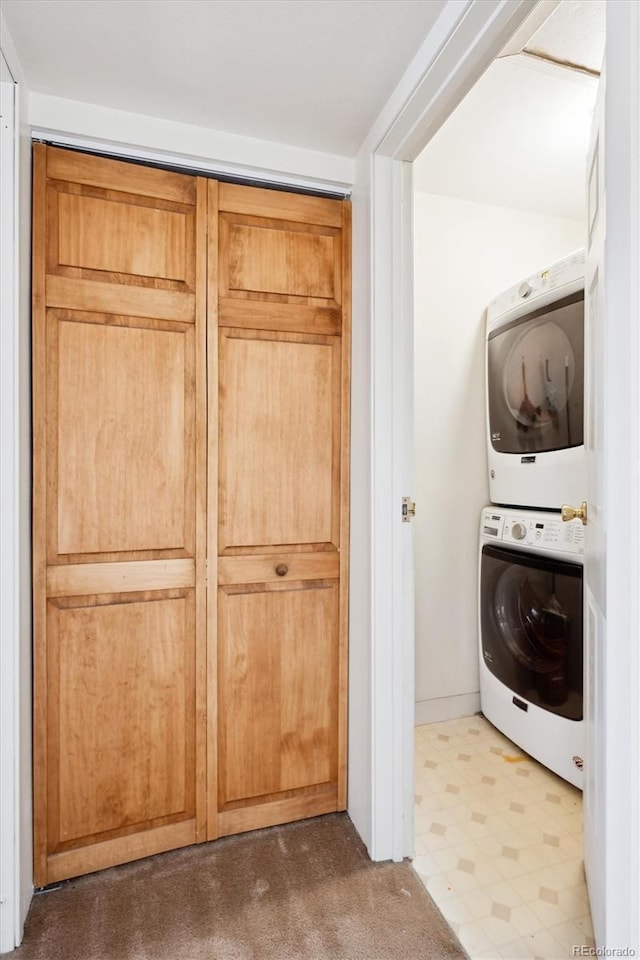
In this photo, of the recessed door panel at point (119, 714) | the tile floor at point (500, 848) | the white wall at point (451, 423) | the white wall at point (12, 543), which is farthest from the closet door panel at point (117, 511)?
the white wall at point (451, 423)

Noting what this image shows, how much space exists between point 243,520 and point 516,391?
133cm

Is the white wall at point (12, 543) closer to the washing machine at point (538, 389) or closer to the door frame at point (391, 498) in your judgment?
the door frame at point (391, 498)

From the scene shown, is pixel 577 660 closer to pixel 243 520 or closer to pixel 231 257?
pixel 243 520

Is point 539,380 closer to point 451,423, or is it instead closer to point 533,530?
point 451,423

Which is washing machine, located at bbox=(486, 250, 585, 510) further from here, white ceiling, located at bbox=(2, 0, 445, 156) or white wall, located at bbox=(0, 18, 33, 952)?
white wall, located at bbox=(0, 18, 33, 952)

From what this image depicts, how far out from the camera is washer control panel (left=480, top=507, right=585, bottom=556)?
1.95 metres

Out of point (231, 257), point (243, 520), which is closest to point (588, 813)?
point (243, 520)

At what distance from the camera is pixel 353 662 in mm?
1812

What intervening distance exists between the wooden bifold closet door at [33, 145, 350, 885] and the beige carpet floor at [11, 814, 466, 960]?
87mm

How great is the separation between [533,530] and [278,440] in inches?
43.5

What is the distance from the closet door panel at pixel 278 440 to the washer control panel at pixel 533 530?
0.84 m

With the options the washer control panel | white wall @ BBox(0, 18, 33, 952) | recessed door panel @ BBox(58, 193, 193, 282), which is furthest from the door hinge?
white wall @ BBox(0, 18, 33, 952)

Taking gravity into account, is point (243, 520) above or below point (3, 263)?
below

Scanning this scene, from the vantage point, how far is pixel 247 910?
1.44 m
